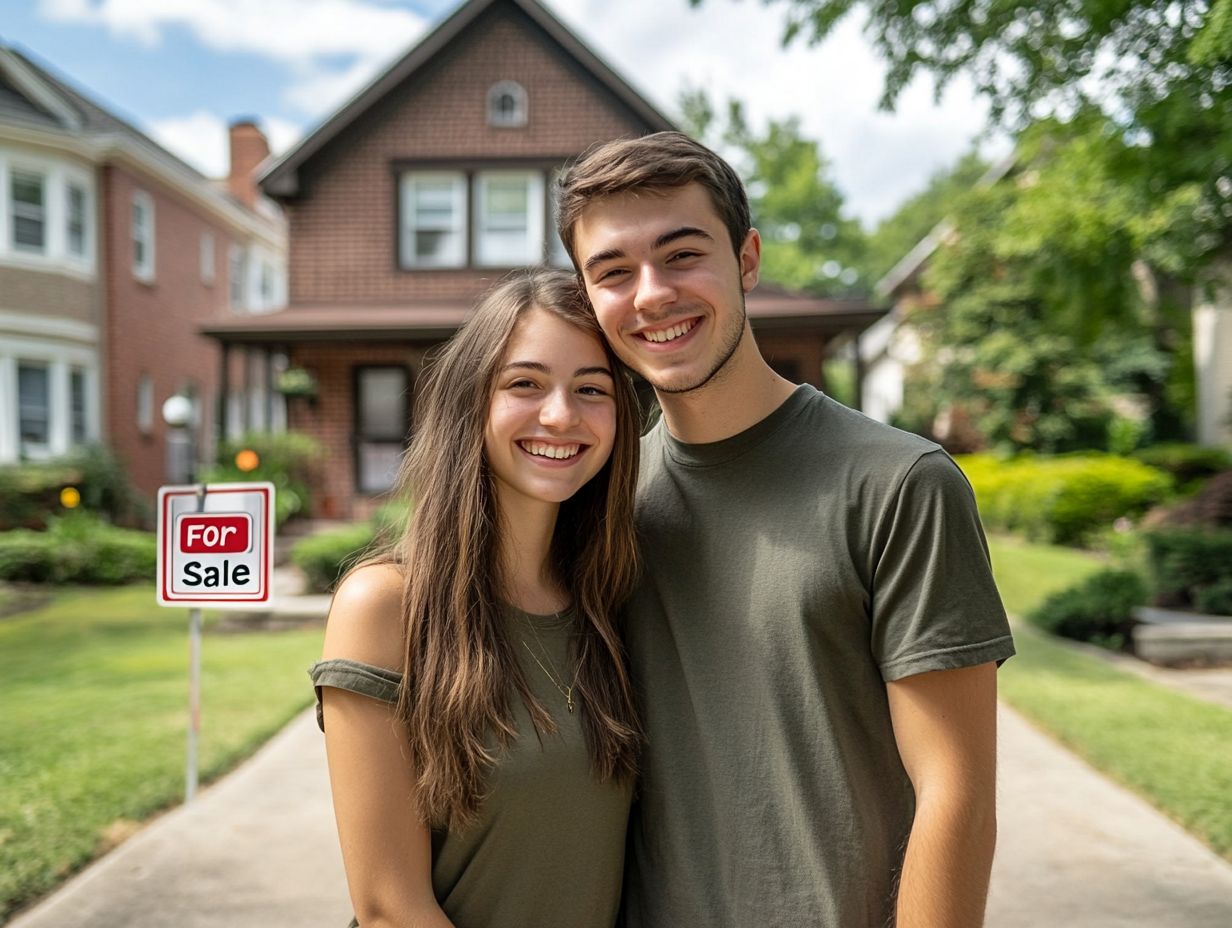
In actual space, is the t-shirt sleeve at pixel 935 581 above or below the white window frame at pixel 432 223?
below

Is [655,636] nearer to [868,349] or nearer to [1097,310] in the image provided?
[1097,310]

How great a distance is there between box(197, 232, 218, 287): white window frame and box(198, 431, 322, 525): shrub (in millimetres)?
10057

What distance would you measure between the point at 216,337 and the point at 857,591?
14.8 metres

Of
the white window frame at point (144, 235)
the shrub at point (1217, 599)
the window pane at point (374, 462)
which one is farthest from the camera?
the white window frame at point (144, 235)

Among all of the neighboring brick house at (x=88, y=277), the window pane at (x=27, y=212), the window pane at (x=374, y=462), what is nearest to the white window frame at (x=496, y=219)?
the window pane at (x=374, y=462)

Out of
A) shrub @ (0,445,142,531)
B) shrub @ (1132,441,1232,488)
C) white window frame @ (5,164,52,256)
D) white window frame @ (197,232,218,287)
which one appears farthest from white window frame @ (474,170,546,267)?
shrub @ (1132,441,1232,488)

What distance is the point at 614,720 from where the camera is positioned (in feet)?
6.53

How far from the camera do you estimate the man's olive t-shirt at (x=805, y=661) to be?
1760 mm

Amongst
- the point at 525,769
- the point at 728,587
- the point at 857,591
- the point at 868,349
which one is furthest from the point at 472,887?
the point at 868,349

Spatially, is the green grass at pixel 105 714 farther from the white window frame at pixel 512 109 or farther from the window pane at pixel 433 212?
the white window frame at pixel 512 109

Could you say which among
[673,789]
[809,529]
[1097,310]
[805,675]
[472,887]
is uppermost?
[1097,310]

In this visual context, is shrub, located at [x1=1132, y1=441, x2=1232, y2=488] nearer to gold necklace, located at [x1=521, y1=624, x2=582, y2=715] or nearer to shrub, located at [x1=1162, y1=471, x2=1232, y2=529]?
shrub, located at [x1=1162, y1=471, x2=1232, y2=529]

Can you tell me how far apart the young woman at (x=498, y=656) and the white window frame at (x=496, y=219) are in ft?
46.8

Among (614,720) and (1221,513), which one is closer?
(614,720)
